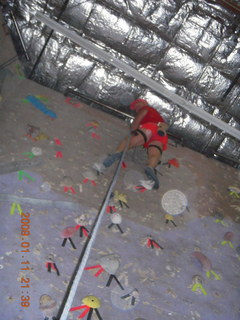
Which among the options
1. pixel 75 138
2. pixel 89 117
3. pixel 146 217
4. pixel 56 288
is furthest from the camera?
pixel 89 117

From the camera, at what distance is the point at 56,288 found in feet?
5.67

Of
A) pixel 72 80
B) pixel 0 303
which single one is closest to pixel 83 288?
pixel 0 303

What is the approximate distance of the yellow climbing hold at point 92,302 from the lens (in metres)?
1.73

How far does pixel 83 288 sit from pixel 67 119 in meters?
1.93

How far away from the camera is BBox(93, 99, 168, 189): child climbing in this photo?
9.38 feet

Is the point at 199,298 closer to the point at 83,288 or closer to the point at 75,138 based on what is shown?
the point at 83,288

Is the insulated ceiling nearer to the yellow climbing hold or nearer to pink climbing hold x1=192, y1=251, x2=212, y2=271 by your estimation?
pink climbing hold x1=192, y1=251, x2=212, y2=271

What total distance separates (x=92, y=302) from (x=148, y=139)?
183 centimetres

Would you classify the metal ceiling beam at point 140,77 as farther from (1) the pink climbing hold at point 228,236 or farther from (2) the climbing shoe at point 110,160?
(1) the pink climbing hold at point 228,236

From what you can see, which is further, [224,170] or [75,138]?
[224,170]

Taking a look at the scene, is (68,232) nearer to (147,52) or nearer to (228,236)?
(228,236)
